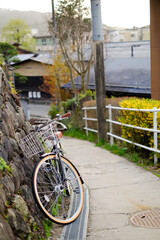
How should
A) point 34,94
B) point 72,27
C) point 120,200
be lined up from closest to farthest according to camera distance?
point 120,200 < point 72,27 < point 34,94

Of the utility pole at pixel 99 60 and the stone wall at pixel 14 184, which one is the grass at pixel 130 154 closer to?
the utility pole at pixel 99 60

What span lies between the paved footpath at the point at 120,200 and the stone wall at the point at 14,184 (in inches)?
33.8

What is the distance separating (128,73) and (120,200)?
15664 mm

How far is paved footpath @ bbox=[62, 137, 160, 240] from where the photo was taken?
4.44m

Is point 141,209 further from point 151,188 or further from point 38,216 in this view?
point 38,216

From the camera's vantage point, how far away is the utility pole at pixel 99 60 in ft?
33.9

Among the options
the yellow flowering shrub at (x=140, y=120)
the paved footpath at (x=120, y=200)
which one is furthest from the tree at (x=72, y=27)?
the paved footpath at (x=120, y=200)

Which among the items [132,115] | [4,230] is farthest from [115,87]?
[4,230]

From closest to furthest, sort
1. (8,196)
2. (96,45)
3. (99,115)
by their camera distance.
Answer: (8,196) < (96,45) < (99,115)

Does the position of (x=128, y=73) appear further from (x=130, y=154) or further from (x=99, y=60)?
(x=130, y=154)

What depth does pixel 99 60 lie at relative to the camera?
10.7 m

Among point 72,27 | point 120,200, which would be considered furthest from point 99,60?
point 72,27

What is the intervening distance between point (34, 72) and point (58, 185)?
4307 centimetres

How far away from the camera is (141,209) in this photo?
5.20 metres
